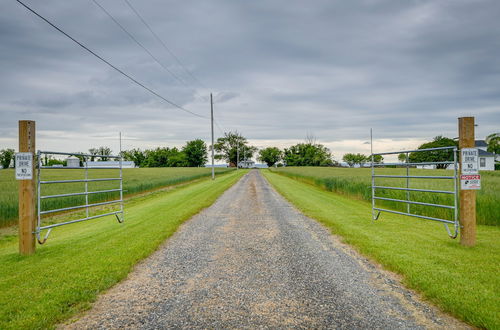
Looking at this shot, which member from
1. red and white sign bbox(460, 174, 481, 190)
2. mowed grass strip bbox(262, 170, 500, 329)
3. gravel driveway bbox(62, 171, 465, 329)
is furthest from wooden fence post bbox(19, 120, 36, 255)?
red and white sign bbox(460, 174, 481, 190)

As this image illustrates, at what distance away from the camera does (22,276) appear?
512 centimetres

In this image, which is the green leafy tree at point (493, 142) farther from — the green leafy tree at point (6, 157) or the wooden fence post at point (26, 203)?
the green leafy tree at point (6, 157)

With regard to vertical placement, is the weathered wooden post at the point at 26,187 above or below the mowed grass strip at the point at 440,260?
above

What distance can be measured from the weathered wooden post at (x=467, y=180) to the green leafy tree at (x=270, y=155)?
512ft

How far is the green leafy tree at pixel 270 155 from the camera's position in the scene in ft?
536

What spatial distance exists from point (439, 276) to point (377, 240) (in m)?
2.38

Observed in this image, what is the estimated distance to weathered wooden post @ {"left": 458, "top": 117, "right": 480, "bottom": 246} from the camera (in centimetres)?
652

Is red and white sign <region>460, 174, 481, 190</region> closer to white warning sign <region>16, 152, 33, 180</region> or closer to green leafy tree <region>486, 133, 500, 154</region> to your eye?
white warning sign <region>16, 152, 33, 180</region>

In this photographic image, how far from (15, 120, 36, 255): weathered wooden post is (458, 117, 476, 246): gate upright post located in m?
9.27

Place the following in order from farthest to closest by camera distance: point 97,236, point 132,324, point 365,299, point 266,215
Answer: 1. point 266,215
2. point 97,236
3. point 365,299
4. point 132,324

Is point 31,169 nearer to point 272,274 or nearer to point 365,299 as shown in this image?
point 272,274

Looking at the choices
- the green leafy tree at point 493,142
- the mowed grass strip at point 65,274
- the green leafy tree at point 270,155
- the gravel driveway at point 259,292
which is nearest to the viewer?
the gravel driveway at point 259,292

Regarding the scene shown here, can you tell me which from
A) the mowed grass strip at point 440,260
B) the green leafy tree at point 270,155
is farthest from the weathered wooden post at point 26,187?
the green leafy tree at point 270,155

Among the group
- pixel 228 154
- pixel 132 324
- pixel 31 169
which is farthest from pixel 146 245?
pixel 228 154
